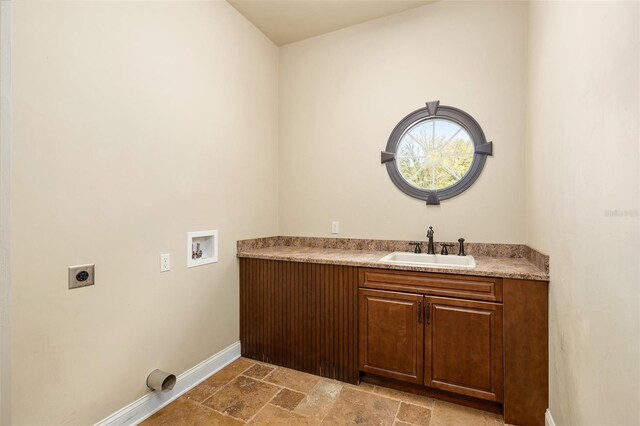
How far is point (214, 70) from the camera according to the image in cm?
245

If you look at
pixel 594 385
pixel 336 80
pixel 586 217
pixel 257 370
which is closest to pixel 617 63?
pixel 586 217

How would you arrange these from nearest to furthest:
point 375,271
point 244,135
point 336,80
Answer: point 375,271 < point 244,135 < point 336,80

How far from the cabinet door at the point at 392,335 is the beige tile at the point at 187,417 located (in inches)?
38.2

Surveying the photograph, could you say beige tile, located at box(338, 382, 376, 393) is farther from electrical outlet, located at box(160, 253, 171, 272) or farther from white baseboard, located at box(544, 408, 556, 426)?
electrical outlet, located at box(160, 253, 171, 272)

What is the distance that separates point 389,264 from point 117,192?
1.75m

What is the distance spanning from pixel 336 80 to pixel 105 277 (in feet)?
8.20

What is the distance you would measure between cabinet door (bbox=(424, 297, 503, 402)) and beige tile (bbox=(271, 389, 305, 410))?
0.86m

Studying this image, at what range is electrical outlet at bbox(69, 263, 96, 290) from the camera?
1.55 m

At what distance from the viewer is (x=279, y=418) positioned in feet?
6.15

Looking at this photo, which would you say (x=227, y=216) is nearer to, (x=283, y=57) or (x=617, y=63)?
(x=283, y=57)

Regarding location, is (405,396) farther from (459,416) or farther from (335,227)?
(335,227)

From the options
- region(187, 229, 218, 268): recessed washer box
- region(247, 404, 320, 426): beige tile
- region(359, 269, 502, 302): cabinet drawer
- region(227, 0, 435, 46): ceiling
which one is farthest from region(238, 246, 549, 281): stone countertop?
region(227, 0, 435, 46): ceiling

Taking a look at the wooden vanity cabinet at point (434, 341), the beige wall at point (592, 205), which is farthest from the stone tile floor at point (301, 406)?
the beige wall at point (592, 205)

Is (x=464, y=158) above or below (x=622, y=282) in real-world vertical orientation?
above
